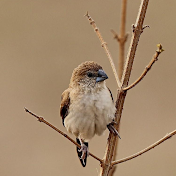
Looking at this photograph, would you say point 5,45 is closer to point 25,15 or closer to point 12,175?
point 25,15

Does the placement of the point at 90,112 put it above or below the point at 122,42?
below

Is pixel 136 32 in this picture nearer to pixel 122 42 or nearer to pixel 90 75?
pixel 122 42

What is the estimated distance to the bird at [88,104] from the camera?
392 centimetres

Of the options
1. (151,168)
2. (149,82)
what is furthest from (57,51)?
(151,168)

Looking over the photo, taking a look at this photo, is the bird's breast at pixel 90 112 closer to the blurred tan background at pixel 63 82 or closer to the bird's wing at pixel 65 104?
the bird's wing at pixel 65 104

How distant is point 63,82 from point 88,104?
483 cm

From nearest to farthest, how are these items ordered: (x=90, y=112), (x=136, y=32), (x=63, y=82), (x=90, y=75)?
(x=136, y=32), (x=90, y=112), (x=90, y=75), (x=63, y=82)

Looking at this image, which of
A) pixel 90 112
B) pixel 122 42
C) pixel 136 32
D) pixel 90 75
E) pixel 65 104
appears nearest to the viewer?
pixel 136 32

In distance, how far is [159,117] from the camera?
26.1 ft

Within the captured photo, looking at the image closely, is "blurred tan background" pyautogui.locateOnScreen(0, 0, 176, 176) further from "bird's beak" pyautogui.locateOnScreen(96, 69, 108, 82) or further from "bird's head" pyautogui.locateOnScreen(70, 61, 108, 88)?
"bird's beak" pyautogui.locateOnScreen(96, 69, 108, 82)

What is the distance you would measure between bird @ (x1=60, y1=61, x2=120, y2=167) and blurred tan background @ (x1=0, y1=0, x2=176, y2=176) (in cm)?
333

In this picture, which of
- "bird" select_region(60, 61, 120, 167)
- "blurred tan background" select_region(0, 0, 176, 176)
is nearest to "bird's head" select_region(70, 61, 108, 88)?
"bird" select_region(60, 61, 120, 167)

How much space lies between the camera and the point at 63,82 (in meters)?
8.75

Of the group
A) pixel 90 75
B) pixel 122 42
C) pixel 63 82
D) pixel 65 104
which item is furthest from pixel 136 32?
pixel 63 82
